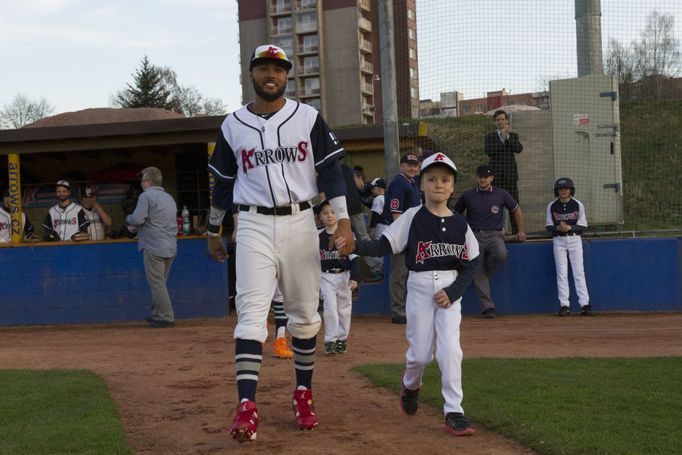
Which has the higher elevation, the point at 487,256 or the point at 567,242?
the point at 567,242

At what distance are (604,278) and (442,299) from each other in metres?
7.95

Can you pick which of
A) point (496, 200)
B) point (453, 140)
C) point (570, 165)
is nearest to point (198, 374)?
point (496, 200)

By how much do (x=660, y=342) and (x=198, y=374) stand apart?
16.2 ft

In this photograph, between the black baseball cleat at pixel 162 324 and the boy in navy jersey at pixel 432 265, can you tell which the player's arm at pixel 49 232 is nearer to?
the black baseball cleat at pixel 162 324

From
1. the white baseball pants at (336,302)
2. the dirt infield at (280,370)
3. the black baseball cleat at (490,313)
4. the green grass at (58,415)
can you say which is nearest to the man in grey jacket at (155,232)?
the dirt infield at (280,370)

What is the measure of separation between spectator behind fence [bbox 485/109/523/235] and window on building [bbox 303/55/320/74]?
55994 mm

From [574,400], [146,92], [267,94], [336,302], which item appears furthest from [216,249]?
[146,92]

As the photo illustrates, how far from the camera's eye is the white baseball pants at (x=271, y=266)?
485 centimetres

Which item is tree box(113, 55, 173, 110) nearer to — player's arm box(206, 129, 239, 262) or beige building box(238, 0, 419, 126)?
beige building box(238, 0, 419, 126)

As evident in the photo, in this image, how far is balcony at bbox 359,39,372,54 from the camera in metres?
66.7

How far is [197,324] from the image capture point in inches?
485

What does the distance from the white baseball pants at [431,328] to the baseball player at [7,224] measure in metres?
10.7

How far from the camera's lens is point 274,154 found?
196 inches

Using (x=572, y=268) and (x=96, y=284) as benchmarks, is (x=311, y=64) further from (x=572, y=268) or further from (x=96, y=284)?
(x=572, y=268)
